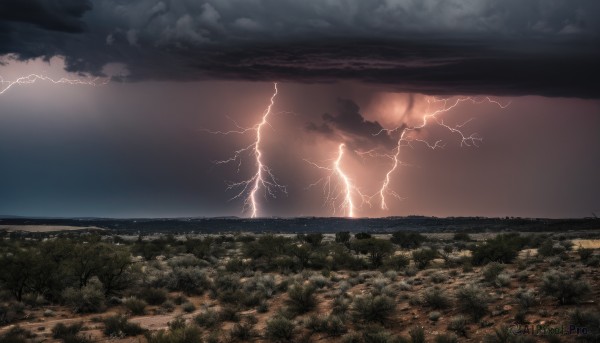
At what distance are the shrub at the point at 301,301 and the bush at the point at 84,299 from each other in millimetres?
10240

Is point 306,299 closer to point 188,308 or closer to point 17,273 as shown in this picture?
point 188,308

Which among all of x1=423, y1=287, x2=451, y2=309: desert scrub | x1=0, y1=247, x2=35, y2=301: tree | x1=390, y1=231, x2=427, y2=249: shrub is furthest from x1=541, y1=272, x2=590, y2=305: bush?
x1=390, y1=231, x2=427, y2=249: shrub

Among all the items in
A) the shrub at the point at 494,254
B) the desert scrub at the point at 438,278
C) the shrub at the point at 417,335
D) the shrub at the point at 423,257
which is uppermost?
the shrub at the point at 494,254

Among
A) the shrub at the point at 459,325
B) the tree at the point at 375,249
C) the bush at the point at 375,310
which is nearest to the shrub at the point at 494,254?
the tree at the point at 375,249

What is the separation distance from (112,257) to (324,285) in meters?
13.2

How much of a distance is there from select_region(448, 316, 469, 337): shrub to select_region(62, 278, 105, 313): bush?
17923 mm

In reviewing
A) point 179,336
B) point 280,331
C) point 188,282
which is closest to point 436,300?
point 280,331

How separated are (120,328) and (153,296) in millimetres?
7443

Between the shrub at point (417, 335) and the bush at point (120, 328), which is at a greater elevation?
the shrub at point (417, 335)

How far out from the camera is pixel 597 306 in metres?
18.1

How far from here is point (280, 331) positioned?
20.4m

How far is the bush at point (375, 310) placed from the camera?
21.2 meters

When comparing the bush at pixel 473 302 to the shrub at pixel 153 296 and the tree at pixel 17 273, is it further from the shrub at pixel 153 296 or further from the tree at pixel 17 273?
the tree at pixel 17 273

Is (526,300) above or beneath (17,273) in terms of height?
above
